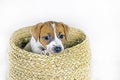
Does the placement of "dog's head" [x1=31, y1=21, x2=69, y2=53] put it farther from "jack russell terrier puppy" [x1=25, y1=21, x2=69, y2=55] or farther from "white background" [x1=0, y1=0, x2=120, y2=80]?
"white background" [x1=0, y1=0, x2=120, y2=80]

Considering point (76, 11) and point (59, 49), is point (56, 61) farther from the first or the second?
point (76, 11)

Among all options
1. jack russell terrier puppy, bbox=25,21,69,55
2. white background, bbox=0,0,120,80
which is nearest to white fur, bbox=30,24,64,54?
jack russell terrier puppy, bbox=25,21,69,55

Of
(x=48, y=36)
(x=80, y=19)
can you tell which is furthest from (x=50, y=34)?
(x=80, y=19)

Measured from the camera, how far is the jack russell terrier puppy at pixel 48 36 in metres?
1.54

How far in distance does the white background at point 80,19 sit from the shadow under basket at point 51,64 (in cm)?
27

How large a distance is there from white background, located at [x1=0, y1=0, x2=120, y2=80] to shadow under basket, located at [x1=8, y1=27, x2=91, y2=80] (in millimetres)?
275

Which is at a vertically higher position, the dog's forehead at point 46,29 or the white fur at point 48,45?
the dog's forehead at point 46,29

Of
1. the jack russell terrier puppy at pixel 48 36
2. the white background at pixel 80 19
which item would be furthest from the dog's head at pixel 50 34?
the white background at pixel 80 19

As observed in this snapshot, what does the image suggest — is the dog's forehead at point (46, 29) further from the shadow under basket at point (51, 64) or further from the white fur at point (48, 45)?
the shadow under basket at point (51, 64)

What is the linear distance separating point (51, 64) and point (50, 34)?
184mm

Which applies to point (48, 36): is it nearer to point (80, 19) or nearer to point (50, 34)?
point (50, 34)

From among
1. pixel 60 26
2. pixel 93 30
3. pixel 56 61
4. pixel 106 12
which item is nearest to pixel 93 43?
pixel 93 30

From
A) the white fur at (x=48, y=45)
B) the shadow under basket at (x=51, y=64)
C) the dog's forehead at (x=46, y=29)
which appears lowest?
the shadow under basket at (x=51, y=64)

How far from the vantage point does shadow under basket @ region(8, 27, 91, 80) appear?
1459 millimetres
